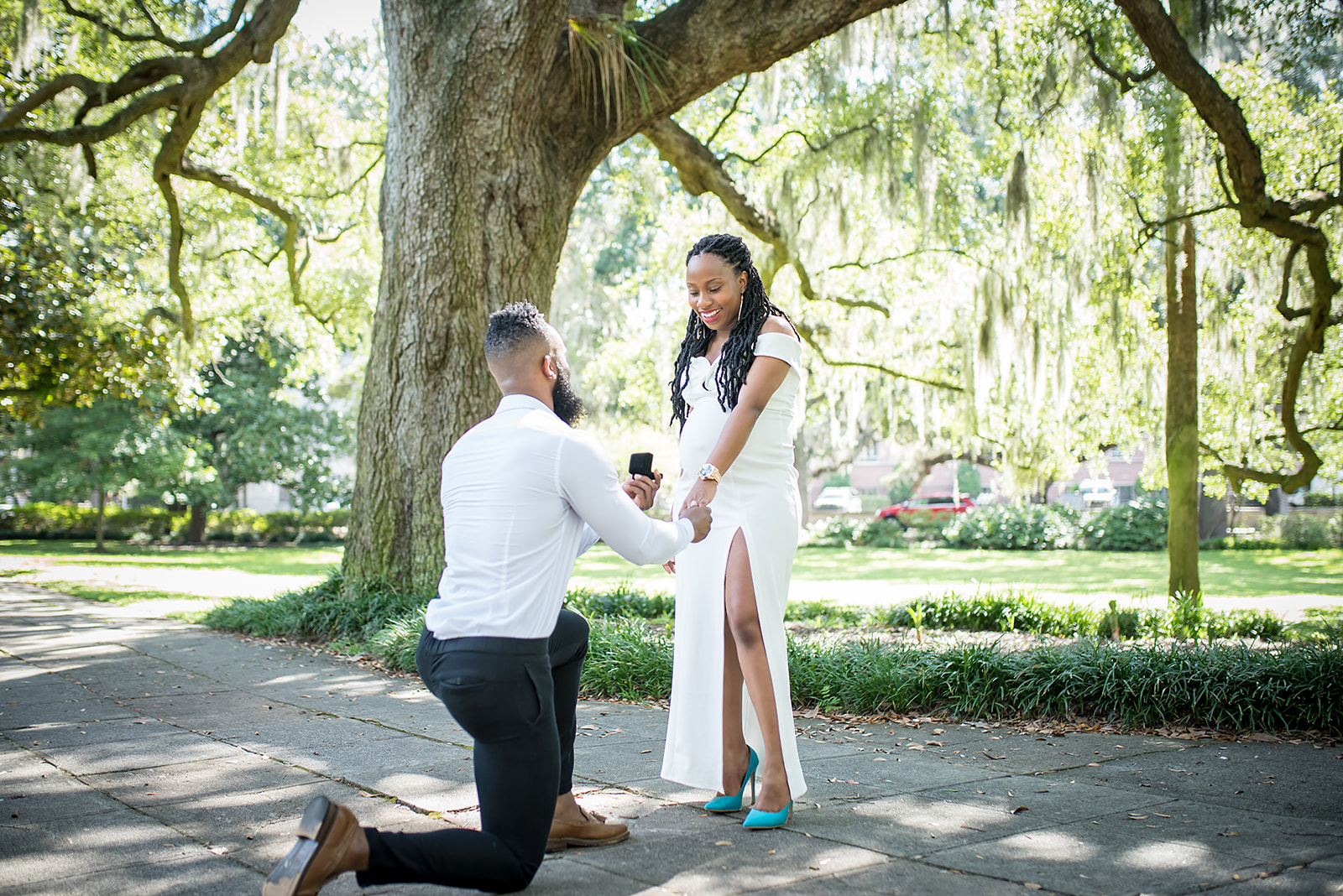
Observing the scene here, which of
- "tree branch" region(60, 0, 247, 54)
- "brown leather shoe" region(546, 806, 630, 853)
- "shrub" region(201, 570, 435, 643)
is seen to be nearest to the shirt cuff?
"brown leather shoe" region(546, 806, 630, 853)

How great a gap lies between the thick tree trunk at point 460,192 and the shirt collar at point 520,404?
490 cm

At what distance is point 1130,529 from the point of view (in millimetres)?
25375

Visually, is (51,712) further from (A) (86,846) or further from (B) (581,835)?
→ (B) (581,835)

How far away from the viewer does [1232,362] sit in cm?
1481

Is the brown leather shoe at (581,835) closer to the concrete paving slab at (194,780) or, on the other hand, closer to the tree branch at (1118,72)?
the concrete paving slab at (194,780)

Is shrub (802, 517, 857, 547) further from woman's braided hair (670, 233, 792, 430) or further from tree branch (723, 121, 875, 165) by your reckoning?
woman's braided hair (670, 233, 792, 430)

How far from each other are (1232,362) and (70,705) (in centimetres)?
1528

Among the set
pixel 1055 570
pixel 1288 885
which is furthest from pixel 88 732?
pixel 1055 570

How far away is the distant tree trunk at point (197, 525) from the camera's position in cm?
2606

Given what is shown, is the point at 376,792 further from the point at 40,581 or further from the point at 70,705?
the point at 40,581

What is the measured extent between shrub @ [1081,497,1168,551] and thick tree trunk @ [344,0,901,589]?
21.4 m

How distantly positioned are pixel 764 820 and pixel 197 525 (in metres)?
26.6

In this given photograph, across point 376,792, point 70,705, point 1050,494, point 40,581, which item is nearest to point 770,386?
point 376,792

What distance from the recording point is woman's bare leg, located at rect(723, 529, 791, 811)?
10.3 ft
